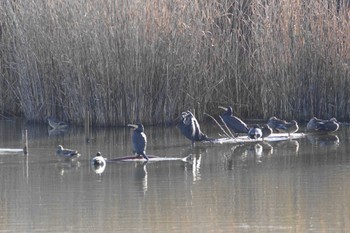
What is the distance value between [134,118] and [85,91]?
88 cm

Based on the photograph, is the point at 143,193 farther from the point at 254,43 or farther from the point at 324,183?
the point at 254,43

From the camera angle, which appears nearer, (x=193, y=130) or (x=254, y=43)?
(x=193, y=130)

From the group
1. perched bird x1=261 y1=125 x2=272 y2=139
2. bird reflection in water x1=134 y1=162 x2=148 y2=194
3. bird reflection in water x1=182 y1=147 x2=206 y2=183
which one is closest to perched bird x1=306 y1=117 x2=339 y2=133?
perched bird x1=261 y1=125 x2=272 y2=139

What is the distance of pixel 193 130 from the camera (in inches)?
555

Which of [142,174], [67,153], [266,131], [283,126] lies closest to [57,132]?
[67,153]

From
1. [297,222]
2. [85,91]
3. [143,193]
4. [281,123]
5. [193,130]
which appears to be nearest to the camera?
[297,222]

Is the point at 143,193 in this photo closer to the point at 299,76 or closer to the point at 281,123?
the point at 281,123

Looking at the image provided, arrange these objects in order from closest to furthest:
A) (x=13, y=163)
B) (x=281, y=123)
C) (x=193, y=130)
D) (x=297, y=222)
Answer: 1. (x=297, y=222)
2. (x=13, y=163)
3. (x=193, y=130)
4. (x=281, y=123)

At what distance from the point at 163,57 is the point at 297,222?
814 centimetres

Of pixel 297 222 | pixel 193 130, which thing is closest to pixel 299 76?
pixel 193 130

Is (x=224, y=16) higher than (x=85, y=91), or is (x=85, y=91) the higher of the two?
(x=224, y=16)

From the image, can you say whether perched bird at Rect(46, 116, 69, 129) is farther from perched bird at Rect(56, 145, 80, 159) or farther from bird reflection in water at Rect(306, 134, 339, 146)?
bird reflection in water at Rect(306, 134, 339, 146)

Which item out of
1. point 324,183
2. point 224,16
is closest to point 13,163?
point 324,183

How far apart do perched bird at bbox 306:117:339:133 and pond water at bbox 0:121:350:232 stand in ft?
1.57
